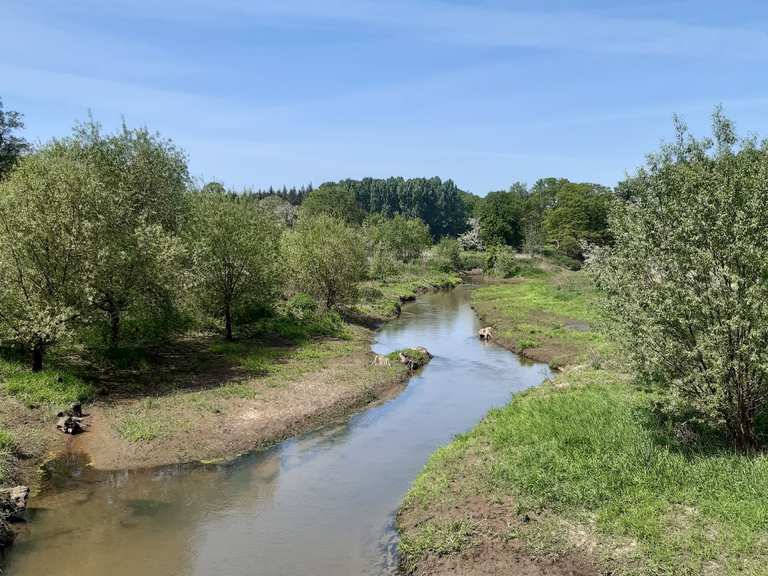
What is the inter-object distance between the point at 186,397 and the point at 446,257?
93.9m

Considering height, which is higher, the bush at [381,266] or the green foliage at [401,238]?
the green foliage at [401,238]

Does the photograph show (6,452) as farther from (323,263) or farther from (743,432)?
(323,263)

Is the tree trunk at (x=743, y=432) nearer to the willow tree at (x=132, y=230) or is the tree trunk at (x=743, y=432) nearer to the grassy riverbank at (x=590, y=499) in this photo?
the grassy riverbank at (x=590, y=499)

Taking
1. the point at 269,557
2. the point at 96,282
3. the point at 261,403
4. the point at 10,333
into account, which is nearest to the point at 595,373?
the point at 261,403

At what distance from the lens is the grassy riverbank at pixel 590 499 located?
1332cm

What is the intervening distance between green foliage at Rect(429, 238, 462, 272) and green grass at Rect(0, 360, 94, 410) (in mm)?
92140

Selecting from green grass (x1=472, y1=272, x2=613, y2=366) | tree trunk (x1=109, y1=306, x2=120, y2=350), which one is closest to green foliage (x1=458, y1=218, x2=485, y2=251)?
green grass (x1=472, y1=272, x2=613, y2=366)

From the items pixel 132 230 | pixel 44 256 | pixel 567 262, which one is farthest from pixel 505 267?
pixel 44 256

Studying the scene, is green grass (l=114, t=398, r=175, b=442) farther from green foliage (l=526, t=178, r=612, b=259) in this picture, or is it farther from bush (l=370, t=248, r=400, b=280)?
green foliage (l=526, t=178, r=612, b=259)

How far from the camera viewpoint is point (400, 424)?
27.9 m

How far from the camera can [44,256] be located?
27562 millimetres

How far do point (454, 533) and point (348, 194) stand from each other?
15148 centimetres

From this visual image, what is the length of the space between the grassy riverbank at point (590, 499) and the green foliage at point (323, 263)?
1329 inches

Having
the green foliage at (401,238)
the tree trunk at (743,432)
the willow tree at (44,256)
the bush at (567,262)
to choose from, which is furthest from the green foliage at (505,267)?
the tree trunk at (743,432)
